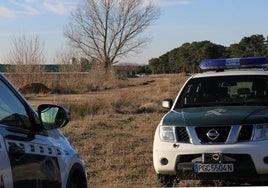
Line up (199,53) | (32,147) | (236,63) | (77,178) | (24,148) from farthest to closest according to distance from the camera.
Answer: (199,53) < (236,63) < (77,178) < (32,147) < (24,148)

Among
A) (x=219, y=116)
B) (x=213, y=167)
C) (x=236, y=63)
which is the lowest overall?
(x=213, y=167)

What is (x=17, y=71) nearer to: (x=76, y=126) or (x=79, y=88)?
(x=79, y=88)

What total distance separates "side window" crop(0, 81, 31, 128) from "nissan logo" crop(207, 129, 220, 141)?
3680 millimetres

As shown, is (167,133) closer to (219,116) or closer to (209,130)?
(209,130)

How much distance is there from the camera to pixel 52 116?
4.11m

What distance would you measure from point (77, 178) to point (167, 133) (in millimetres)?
2841

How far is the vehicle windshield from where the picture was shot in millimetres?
8469

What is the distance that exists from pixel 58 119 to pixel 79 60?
49.6m

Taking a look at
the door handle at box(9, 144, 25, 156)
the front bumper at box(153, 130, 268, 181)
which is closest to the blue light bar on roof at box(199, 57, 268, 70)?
the front bumper at box(153, 130, 268, 181)

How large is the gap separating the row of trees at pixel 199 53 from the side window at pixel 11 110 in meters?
30.1

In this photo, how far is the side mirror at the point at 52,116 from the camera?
4064mm

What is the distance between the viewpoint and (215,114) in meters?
7.50

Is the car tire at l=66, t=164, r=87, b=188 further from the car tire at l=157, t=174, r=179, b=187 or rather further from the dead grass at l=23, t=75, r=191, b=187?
the dead grass at l=23, t=75, r=191, b=187

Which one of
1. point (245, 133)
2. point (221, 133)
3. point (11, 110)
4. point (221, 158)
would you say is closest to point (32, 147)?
point (11, 110)
